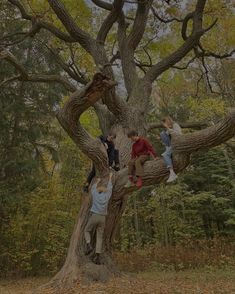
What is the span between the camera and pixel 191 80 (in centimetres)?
2311

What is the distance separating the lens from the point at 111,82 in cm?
768

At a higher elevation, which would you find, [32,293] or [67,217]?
[67,217]

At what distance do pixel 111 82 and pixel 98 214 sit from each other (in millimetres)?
3101

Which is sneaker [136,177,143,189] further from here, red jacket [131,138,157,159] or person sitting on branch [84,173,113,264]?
person sitting on branch [84,173,113,264]

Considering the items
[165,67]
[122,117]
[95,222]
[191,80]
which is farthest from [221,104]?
[191,80]

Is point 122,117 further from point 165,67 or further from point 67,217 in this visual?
point 67,217

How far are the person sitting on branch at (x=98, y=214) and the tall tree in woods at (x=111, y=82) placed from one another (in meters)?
0.25

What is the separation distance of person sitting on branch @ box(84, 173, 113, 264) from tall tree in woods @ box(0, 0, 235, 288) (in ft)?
0.82

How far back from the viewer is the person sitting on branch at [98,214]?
28.5 feet

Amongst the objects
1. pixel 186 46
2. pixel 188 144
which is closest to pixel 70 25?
pixel 186 46

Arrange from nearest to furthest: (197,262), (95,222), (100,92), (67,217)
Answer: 1. (100,92)
2. (95,222)
3. (197,262)
4. (67,217)

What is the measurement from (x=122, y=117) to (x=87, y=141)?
204 cm

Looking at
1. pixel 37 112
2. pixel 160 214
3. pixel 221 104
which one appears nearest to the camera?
pixel 221 104

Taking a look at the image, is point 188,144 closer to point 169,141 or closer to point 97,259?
point 169,141
